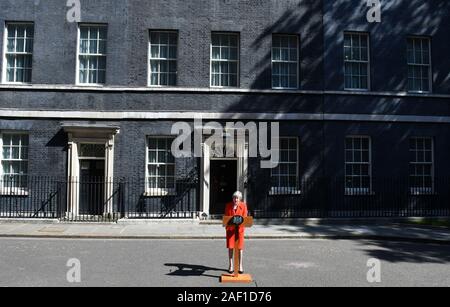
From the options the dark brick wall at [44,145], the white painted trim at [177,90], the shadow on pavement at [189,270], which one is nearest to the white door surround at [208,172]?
the white painted trim at [177,90]

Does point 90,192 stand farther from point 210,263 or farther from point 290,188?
point 210,263

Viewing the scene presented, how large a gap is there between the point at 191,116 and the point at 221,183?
3.08m

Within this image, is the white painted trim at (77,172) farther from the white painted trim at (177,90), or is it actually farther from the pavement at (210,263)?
the pavement at (210,263)

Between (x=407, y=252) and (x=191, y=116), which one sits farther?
(x=191, y=116)

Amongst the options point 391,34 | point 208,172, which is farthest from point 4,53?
point 391,34

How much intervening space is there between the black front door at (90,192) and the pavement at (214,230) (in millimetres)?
1673

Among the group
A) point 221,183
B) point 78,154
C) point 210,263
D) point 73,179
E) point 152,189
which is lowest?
point 210,263

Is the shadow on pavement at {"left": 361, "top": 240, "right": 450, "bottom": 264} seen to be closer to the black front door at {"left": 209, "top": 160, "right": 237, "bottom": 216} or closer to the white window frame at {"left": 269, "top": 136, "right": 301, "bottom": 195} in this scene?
the white window frame at {"left": 269, "top": 136, "right": 301, "bottom": 195}

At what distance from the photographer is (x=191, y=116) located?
1808cm

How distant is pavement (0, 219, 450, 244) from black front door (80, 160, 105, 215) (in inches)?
65.9

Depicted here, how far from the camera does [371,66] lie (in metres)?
19.3

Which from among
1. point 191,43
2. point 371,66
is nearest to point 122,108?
point 191,43

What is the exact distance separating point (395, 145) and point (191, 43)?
32.6ft

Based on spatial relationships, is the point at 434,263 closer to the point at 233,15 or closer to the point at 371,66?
the point at 371,66
